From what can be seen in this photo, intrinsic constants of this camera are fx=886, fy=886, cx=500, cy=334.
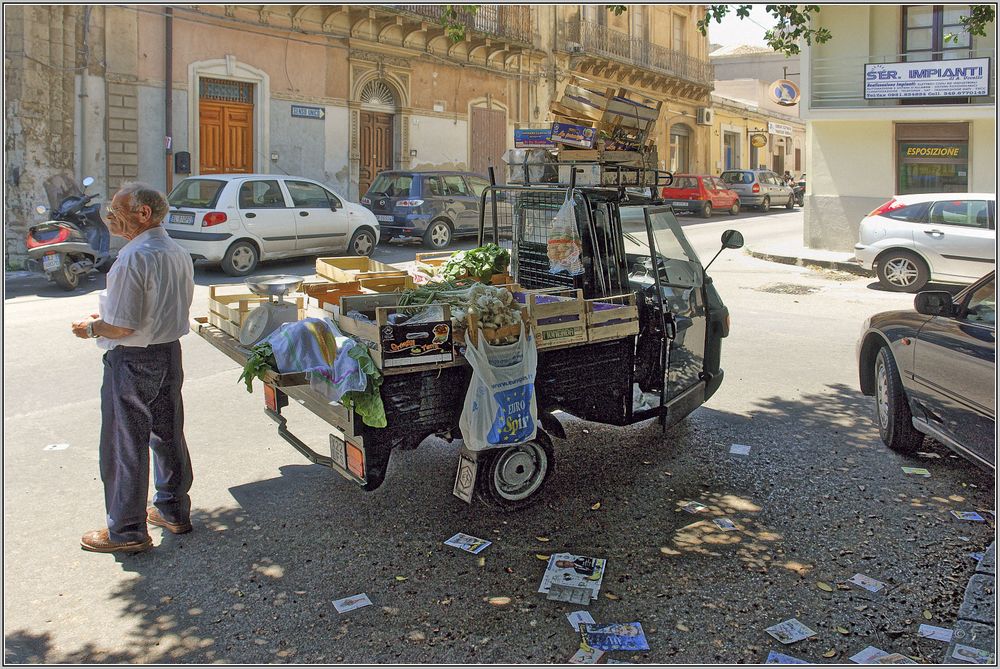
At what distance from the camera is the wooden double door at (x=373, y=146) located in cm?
2383

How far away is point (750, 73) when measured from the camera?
5575cm

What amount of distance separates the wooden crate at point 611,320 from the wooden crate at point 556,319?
6cm

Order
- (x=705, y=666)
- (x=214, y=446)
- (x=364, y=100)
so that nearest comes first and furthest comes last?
1. (x=705, y=666)
2. (x=214, y=446)
3. (x=364, y=100)

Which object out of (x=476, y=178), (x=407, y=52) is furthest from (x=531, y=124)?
(x=476, y=178)

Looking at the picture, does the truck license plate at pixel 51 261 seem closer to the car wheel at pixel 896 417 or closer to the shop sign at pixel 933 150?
the car wheel at pixel 896 417

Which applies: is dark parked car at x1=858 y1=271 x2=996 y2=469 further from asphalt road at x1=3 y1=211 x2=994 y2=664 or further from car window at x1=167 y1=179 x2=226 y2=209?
car window at x1=167 y1=179 x2=226 y2=209

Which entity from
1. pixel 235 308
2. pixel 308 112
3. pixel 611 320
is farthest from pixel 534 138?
pixel 308 112

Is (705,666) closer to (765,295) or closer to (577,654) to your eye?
(577,654)

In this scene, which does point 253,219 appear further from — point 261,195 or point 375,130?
point 375,130

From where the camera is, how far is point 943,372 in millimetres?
5109

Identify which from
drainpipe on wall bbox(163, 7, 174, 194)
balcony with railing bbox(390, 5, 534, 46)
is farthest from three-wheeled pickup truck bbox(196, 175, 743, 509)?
balcony with railing bbox(390, 5, 534, 46)

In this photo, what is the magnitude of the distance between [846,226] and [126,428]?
1869 cm

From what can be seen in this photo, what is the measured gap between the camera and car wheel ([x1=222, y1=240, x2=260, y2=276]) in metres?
13.3

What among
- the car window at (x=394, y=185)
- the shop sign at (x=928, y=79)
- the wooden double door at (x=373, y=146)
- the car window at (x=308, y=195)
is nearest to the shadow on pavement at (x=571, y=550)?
the car window at (x=308, y=195)
